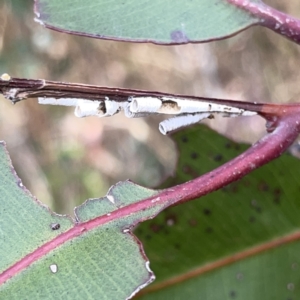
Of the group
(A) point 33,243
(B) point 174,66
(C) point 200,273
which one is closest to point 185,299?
(C) point 200,273

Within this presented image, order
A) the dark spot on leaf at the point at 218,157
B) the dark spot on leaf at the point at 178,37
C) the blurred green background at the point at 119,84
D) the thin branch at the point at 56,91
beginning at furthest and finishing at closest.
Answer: the blurred green background at the point at 119,84
the dark spot on leaf at the point at 218,157
the dark spot on leaf at the point at 178,37
the thin branch at the point at 56,91

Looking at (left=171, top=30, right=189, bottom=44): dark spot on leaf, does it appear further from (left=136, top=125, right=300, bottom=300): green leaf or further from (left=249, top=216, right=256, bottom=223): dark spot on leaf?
(left=249, top=216, right=256, bottom=223): dark spot on leaf

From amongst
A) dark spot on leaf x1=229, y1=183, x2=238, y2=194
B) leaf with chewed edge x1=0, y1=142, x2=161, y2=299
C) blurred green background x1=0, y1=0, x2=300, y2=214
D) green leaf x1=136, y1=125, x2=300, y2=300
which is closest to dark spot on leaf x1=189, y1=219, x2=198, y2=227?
green leaf x1=136, y1=125, x2=300, y2=300

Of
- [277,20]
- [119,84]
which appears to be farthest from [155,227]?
[119,84]

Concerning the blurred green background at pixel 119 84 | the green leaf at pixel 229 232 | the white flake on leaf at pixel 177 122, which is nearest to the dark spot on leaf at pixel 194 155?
the green leaf at pixel 229 232

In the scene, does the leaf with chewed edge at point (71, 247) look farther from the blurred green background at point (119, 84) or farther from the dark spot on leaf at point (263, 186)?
the blurred green background at point (119, 84)
